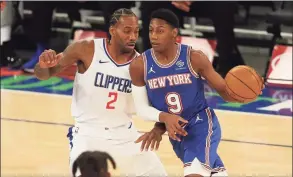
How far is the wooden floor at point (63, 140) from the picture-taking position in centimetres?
779

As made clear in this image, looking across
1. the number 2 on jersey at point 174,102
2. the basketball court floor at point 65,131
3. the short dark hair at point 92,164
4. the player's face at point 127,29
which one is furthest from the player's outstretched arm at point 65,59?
the short dark hair at point 92,164

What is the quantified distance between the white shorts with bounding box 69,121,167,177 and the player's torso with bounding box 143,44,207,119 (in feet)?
1.90

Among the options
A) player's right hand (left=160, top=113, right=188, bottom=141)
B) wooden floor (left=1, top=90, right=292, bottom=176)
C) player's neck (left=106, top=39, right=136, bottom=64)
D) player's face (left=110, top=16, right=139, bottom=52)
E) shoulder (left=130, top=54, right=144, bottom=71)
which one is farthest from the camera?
wooden floor (left=1, top=90, right=292, bottom=176)

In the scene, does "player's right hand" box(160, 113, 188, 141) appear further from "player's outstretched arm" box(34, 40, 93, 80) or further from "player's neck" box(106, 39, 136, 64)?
"player's outstretched arm" box(34, 40, 93, 80)

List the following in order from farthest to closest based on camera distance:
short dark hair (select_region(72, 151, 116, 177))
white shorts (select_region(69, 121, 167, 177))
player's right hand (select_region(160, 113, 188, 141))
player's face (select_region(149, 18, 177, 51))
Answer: white shorts (select_region(69, 121, 167, 177)), player's face (select_region(149, 18, 177, 51)), player's right hand (select_region(160, 113, 188, 141)), short dark hair (select_region(72, 151, 116, 177))

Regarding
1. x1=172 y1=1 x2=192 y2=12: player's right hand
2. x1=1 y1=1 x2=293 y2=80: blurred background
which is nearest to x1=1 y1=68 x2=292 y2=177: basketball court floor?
x1=1 y1=1 x2=293 y2=80: blurred background

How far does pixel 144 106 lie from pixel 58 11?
7.63 meters

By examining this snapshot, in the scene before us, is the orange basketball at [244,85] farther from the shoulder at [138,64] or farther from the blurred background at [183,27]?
the blurred background at [183,27]

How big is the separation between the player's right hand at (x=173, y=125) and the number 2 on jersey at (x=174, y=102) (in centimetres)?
17

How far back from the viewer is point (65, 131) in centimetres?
884

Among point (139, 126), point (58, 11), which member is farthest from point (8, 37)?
point (139, 126)

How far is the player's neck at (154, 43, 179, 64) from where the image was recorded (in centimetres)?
561

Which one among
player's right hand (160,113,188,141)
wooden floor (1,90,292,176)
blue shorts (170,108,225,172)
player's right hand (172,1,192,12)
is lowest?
wooden floor (1,90,292,176)

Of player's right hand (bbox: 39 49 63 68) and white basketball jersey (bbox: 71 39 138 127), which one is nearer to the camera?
player's right hand (bbox: 39 49 63 68)
